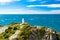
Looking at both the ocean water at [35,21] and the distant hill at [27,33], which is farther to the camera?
the ocean water at [35,21]

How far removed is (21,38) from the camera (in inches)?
428

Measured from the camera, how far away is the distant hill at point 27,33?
1092 cm

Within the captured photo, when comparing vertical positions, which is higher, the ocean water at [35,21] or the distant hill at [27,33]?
the distant hill at [27,33]

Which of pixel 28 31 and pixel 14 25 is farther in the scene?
pixel 14 25

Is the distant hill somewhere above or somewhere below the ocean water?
Result: above

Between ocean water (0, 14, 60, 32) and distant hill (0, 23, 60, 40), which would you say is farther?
ocean water (0, 14, 60, 32)

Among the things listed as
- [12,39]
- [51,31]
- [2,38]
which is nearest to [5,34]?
[2,38]

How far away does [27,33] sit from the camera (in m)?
10.9

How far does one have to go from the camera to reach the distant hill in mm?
10922

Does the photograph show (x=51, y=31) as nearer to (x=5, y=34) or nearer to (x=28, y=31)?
(x=28, y=31)

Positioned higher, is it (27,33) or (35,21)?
(27,33)

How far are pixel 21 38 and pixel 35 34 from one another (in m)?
0.70

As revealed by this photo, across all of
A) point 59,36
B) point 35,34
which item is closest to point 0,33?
point 35,34

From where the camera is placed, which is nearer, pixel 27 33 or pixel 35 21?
pixel 27 33
